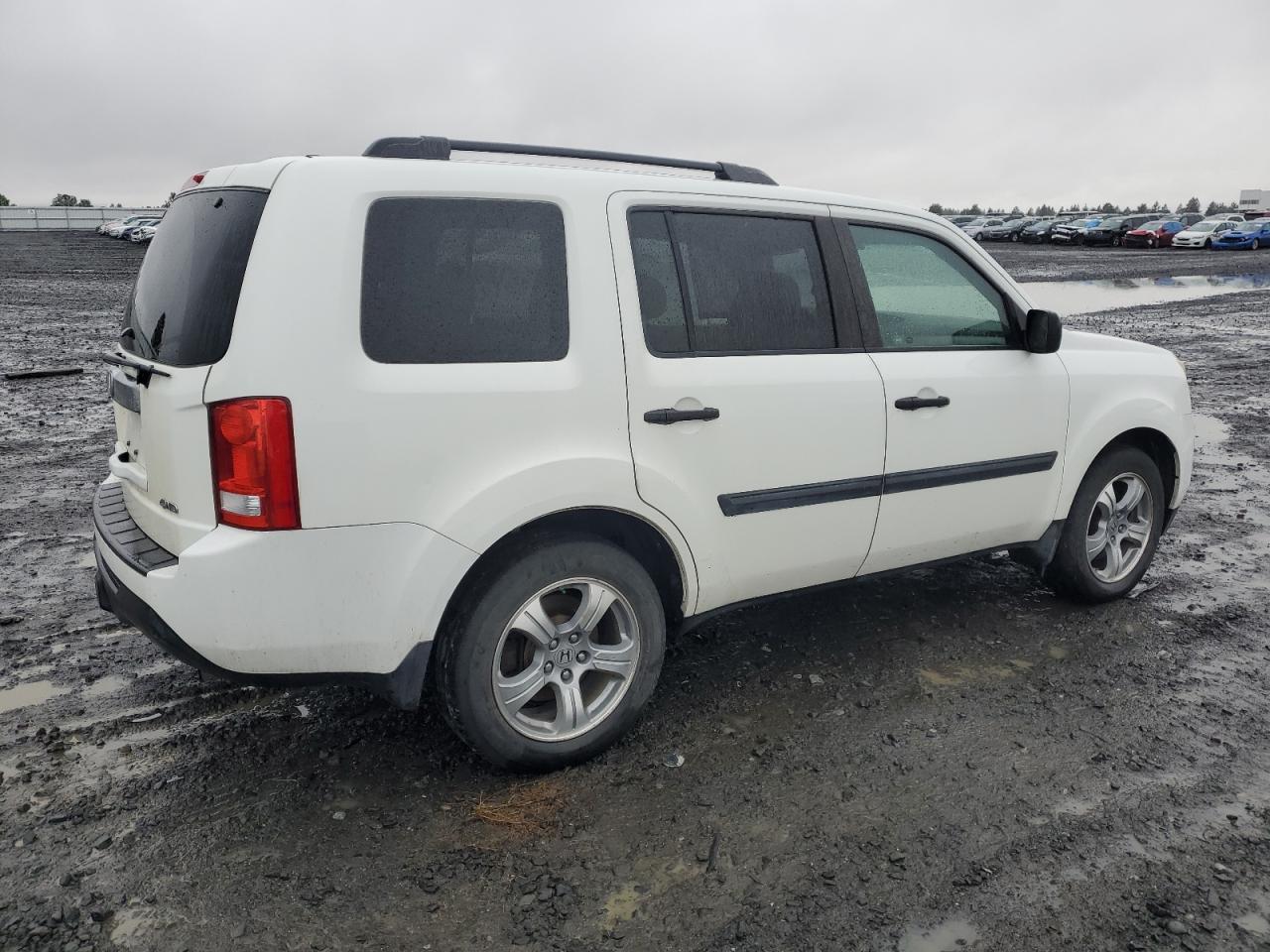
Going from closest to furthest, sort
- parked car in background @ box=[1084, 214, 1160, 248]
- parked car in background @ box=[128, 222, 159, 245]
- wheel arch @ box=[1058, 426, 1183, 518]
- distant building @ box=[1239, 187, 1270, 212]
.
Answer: wheel arch @ box=[1058, 426, 1183, 518] < parked car in background @ box=[128, 222, 159, 245] < parked car in background @ box=[1084, 214, 1160, 248] < distant building @ box=[1239, 187, 1270, 212]

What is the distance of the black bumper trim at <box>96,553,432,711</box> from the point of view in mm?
2957

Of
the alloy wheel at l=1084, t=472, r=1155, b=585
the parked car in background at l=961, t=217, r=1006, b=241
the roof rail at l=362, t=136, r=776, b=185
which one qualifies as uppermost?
the parked car in background at l=961, t=217, r=1006, b=241

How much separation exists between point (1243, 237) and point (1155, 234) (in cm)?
384

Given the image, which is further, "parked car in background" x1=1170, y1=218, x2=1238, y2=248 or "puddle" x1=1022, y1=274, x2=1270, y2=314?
"parked car in background" x1=1170, y1=218, x2=1238, y2=248

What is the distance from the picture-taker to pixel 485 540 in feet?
10.1

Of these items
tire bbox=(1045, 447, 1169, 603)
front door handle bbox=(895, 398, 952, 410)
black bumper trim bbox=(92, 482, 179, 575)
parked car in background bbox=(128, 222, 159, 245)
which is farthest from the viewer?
parked car in background bbox=(128, 222, 159, 245)

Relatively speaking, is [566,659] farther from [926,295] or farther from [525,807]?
[926,295]

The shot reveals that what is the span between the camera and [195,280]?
10.1 feet

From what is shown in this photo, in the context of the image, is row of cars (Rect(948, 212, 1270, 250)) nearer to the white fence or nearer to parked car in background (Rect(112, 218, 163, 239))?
parked car in background (Rect(112, 218, 163, 239))

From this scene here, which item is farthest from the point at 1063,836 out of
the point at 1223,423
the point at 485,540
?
the point at 1223,423

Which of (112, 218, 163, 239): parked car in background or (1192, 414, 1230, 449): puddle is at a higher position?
(112, 218, 163, 239): parked car in background

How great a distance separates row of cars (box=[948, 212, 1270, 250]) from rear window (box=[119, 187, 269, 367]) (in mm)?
48133

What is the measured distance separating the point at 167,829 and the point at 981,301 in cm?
364

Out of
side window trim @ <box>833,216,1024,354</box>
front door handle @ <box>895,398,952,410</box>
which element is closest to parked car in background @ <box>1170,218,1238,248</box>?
side window trim @ <box>833,216,1024,354</box>
